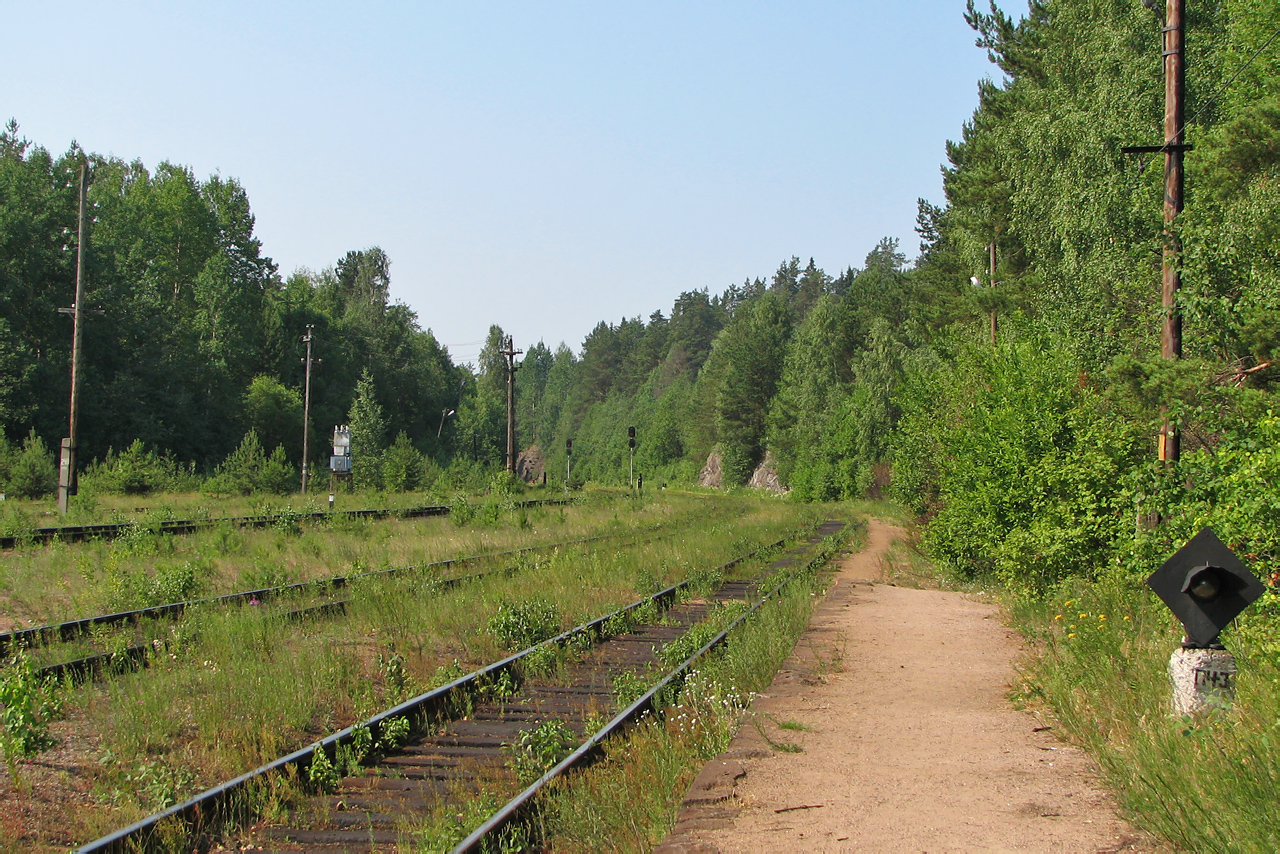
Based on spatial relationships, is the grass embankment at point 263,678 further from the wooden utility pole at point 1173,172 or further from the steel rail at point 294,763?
the wooden utility pole at point 1173,172

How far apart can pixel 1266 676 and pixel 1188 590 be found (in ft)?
5.19

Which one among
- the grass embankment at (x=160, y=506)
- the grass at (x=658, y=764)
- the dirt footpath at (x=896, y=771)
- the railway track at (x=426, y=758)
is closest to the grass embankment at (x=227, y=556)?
the grass embankment at (x=160, y=506)

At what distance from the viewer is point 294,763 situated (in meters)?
6.35

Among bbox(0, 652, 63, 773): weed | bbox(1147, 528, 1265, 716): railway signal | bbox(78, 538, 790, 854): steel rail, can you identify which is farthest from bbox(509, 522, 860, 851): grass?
bbox(0, 652, 63, 773): weed

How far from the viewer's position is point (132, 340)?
179 ft

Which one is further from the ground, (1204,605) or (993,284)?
(993,284)

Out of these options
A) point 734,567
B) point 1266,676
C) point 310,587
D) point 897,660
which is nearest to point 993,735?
point 1266,676

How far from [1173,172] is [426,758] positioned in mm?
11519

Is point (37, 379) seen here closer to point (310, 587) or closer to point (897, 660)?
point (310, 587)

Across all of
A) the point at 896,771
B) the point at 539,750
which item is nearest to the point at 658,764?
the point at 539,750

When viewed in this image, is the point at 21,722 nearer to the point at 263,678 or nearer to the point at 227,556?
the point at 263,678

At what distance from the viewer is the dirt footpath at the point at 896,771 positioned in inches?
210

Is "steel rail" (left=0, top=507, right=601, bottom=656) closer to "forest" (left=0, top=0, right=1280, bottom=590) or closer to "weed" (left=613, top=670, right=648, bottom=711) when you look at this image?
"weed" (left=613, top=670, right=648, bottom=711)

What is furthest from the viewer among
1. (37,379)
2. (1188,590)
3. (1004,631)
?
(37,379)
